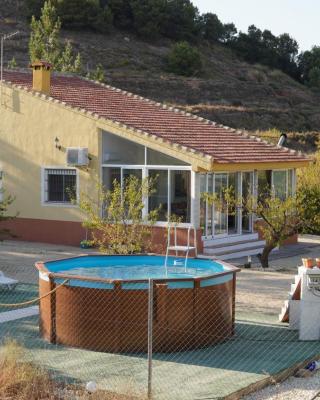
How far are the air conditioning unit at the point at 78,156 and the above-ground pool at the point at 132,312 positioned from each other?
10810 mm

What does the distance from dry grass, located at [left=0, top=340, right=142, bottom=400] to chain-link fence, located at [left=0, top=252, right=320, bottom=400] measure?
189 millimetres

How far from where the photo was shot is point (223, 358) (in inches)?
431

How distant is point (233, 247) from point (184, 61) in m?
59.1

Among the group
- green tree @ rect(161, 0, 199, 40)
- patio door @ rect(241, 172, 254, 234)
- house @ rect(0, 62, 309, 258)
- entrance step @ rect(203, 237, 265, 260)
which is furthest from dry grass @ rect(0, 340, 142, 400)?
green tree @ rect(161, 0, 199, 40)

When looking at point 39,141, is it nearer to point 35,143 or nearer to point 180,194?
point 35,143

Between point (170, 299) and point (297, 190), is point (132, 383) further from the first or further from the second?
point (297, 190)

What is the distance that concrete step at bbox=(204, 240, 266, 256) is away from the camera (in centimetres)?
2103

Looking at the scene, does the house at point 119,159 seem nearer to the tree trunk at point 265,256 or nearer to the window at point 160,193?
the window at point 160,193

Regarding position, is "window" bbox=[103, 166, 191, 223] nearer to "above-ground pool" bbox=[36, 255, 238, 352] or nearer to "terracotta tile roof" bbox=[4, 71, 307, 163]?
"terracotta tile roof" bbox=[4, 71, 307, 163]

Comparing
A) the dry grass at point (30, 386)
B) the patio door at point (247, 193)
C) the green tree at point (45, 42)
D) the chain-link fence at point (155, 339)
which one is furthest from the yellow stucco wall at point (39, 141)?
the green tree at point (45, 42)

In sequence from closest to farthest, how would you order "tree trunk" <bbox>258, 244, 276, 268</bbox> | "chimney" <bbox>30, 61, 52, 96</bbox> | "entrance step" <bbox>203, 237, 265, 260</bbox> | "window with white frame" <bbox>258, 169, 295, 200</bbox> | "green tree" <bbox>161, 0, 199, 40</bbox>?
"tree trunk" <bbox>258, 244, 276, 268</bbox>, "entrance step" <bbox>203, 237, 265, 260</bbox>, "window with white frame" <bbox>258, 169, 295, 200</bbox>, "chimney" <bbox>30, 61, 52, 96</bbox>, "green tree" <bbox>161, 0, 199, 40</bbox>

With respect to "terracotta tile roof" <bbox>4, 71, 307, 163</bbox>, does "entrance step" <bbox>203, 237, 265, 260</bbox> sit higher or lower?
lower

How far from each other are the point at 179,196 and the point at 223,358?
1065cm

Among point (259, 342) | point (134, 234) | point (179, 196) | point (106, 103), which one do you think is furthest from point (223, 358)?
point (106, 103)
